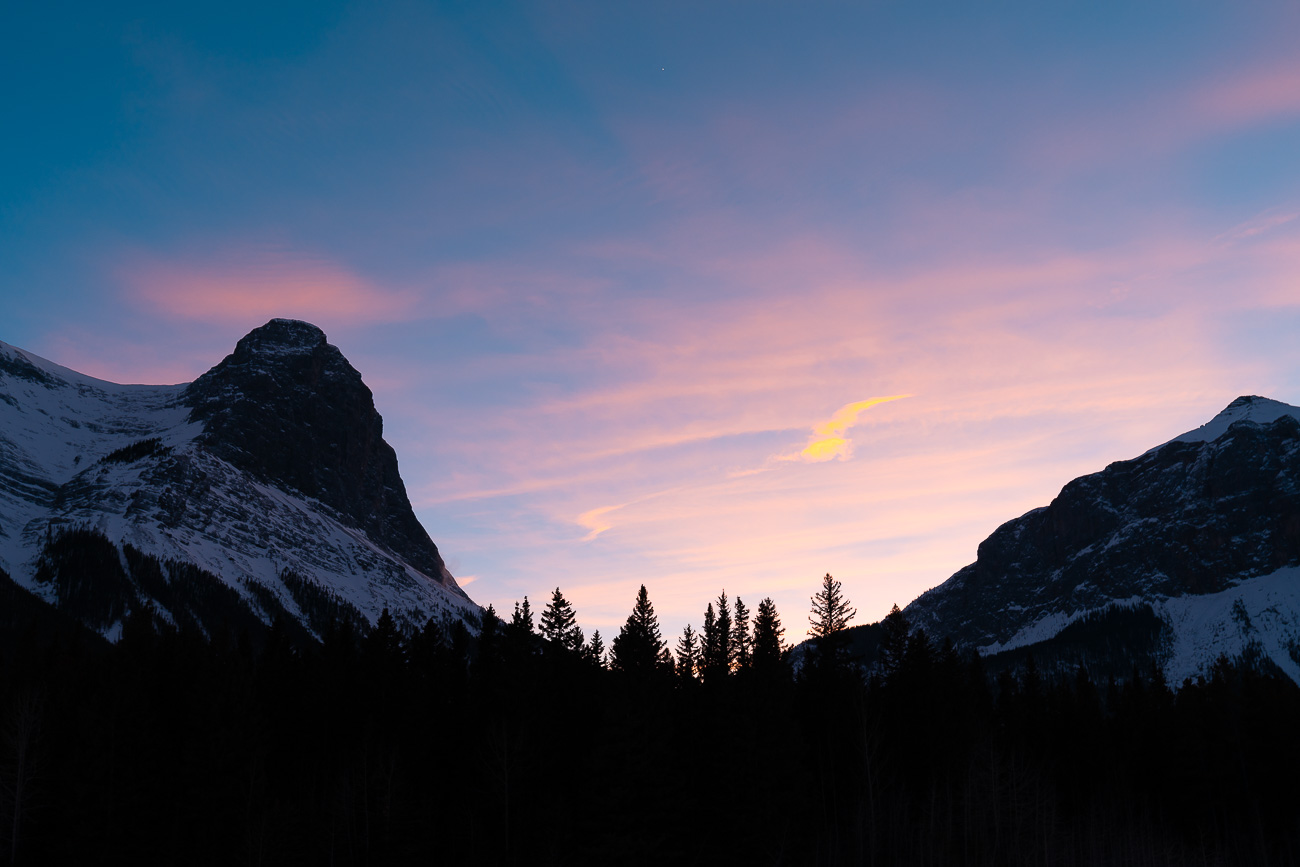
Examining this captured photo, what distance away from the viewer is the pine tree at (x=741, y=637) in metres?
72.3

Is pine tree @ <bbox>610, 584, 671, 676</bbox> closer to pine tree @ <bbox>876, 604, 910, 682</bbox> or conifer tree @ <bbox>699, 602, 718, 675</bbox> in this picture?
conifer tree @ <bbox>699, 602, 718, 675</bbox>

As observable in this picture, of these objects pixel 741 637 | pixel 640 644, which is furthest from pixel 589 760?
pixel 741 637

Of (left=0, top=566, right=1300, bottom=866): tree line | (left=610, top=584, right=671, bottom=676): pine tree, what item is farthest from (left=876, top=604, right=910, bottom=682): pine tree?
(left=610, top=584, right=671, bottom=676): pine tree

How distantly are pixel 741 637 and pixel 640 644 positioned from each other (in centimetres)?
1409

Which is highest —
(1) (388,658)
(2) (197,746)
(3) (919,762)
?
(1) (388,658)

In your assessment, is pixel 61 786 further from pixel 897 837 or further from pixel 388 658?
pixel 897 837

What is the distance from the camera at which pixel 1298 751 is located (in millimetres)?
77500

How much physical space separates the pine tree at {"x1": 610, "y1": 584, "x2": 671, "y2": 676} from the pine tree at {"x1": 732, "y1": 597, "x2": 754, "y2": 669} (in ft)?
22.9

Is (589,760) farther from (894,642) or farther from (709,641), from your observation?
(894,642)

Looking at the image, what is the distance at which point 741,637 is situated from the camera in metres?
75.2

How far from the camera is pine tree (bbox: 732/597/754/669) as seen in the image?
2845 inches

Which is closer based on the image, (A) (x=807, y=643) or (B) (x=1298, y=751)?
(B) (x=1298, y=751)

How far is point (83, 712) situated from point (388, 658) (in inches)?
760

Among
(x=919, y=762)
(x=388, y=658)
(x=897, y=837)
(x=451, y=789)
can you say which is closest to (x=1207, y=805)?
(x=919, y=762)
